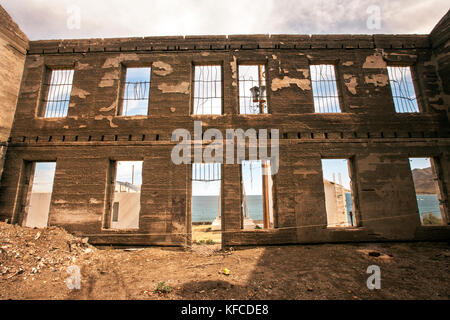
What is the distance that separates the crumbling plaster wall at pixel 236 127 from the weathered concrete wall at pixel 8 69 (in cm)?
25

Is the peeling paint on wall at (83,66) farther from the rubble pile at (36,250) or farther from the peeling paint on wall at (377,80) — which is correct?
the peeling paint on wall at (377,80)

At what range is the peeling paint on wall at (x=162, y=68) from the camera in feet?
27.0

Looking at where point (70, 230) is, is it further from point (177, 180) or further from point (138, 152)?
point (177, 180)

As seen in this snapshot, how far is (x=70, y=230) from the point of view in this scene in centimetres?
714

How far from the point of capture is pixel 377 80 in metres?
8.19

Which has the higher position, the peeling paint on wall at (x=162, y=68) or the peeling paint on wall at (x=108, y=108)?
the peeling paint on wall at (x=162, y=68)

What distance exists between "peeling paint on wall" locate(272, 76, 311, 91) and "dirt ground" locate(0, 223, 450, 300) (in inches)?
215

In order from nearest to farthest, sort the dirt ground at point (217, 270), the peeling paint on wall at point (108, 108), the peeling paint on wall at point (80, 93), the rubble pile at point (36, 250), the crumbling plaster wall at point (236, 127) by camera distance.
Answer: the dirt ground at point (217, 270) → the rubble pile at point (36, 250) → the crumbling plaster wall at point (236, 127) → the peeling paint on wall at point (108, 108) → the peeling paint on wall at point (80, 93)

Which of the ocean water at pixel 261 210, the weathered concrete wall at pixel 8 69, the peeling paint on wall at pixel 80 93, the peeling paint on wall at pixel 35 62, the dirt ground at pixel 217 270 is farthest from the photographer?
the ocean water at pixel 261 210

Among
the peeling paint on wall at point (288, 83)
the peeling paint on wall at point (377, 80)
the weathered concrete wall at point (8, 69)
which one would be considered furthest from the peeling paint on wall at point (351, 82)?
the weathered concrete wall at point (8, 69)

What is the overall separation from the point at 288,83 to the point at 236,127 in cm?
257

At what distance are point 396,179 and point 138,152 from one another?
8745mm

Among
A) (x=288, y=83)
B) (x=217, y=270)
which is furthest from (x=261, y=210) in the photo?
(x=217, y=270)
